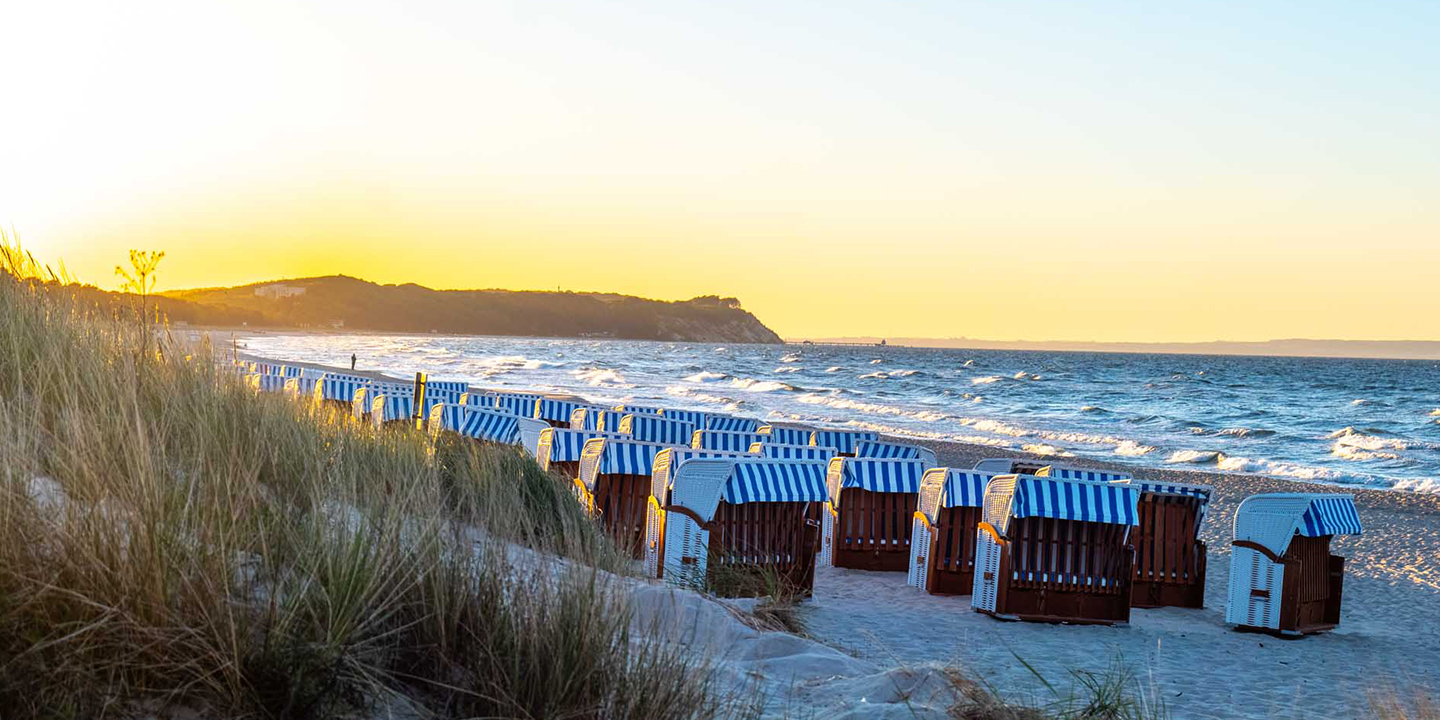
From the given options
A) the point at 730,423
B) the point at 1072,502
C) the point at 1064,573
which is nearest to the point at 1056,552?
the point at 1064,573

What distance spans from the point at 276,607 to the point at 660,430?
386 inches

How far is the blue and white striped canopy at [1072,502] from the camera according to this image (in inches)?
317

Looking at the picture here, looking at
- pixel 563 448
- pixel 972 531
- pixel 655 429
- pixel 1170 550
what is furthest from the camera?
pixel 655 429

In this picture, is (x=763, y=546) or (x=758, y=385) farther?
(x=758, y=385)

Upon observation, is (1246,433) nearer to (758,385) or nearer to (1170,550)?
(758,385)

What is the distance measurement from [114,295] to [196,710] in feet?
18.5

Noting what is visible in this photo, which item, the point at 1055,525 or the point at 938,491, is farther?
the point at 938,491

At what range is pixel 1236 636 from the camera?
830 centimetres

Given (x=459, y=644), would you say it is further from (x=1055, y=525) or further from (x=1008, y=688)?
(x=1055, y=525)

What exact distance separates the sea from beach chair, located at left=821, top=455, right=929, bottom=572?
1713 centimetres

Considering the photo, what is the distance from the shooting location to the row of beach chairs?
788cm

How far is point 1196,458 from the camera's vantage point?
28.3 metres

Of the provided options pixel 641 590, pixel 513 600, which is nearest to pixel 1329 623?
pixel 641 590

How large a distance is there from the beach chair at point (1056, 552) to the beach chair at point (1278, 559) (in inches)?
32.7
